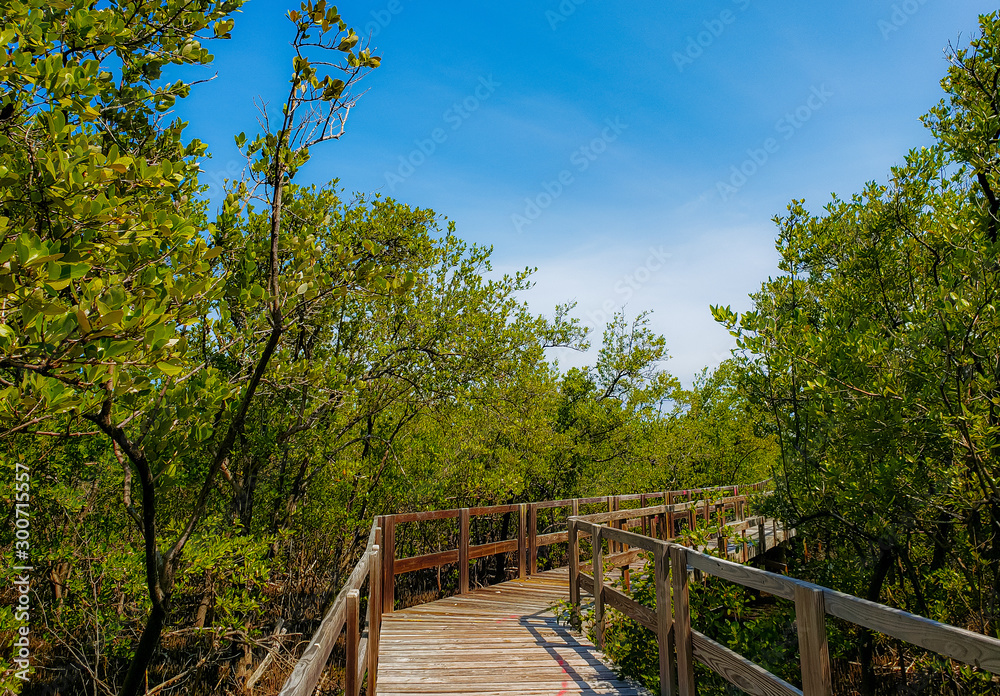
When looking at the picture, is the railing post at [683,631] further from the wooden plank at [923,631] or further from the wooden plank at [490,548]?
the wooden plank at [490,548]

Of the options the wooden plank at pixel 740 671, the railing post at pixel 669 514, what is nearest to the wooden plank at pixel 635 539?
the wooden plank at pixel 740 671

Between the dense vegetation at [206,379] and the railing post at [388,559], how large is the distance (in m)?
1.43

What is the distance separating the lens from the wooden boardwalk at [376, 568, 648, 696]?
477 centimetres

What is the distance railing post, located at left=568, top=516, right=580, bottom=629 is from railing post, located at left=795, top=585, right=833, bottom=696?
12.6ft

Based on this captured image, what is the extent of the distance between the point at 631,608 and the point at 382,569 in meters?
3.12

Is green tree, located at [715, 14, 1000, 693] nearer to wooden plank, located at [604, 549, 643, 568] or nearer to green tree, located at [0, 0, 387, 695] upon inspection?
wooden plank, located at [604, 549, 643, 568]

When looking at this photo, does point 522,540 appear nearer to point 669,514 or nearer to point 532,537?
point 532,537

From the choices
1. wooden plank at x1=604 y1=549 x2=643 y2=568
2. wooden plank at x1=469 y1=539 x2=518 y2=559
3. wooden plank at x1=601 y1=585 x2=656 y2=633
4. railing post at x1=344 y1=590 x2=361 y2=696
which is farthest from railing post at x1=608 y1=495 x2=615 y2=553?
railing post at x1=344 y1=590 x2=361 y2=696

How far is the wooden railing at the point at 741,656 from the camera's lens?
2.27 metres

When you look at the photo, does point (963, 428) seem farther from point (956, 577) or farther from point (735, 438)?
point (735, 438)

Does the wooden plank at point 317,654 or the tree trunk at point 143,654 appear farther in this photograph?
the tree trunk at point 143,654

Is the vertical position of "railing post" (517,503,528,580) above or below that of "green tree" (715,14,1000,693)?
below

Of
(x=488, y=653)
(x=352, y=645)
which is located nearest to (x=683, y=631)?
(x=488, y=653)

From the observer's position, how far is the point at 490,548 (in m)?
8.78
